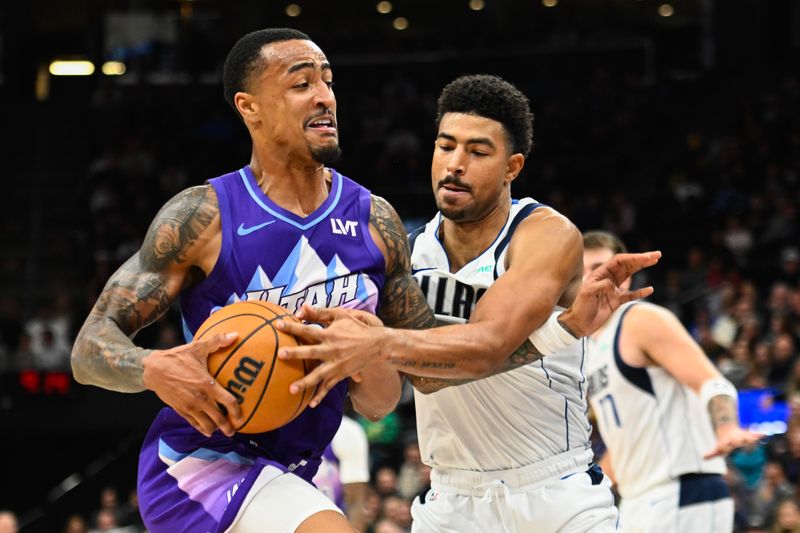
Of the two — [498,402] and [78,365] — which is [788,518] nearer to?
[498,402]

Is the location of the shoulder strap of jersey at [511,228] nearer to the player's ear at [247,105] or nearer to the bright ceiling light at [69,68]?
the player's ear at [247,105]

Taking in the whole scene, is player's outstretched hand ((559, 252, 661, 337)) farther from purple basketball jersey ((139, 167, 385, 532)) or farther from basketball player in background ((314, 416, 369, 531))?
basketball player in background ((314, 416, 369, 531))

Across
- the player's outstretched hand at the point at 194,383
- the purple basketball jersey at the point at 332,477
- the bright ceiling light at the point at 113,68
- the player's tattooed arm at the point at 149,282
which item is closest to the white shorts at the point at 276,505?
the player's outstretched hand at the point at 194,383

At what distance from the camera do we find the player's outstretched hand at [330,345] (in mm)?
3613

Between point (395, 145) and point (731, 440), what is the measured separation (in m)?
15.0

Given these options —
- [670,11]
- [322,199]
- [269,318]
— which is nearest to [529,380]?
[322,199]

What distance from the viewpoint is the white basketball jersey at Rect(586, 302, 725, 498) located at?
6.14m

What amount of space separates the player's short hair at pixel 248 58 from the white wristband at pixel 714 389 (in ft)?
9.05

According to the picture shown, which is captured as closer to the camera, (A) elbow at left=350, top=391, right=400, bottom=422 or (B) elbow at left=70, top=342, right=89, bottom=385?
(B) elbow at left=70, top=342, right=89, bottom=385

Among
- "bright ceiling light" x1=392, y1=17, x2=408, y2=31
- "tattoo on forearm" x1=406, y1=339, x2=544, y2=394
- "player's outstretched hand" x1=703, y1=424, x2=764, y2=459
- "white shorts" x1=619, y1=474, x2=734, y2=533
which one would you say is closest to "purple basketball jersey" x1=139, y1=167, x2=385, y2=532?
"tattoo on forearm" x1=406, y1=339, x2=544, y2=394

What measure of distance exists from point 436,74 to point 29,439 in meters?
9.75

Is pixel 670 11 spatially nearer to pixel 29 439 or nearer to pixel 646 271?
pixel 646 271

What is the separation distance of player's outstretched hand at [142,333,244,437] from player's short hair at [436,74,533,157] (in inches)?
68.0

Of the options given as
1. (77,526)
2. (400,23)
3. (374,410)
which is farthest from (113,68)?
(374,410)
